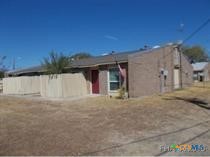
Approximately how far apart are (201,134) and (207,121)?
6.73 ft

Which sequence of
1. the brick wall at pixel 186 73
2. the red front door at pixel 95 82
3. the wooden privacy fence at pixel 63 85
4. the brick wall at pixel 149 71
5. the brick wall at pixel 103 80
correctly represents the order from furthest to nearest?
the brick wall at pixel 186 73 < the red front door at pixel 95 82 < the brick wall at pixel 103 80 < the wooden privacy fence at pixel 63 85 < the brick wall at pixel 149 71

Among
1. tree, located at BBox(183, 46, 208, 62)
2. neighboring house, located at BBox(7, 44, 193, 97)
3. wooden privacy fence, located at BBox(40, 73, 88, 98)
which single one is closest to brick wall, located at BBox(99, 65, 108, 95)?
neighboring house, located at BBox(7, 44, 193, 97)

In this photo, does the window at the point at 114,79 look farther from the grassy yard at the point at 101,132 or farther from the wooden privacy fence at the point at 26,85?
the grassy yard at the point at 101,132

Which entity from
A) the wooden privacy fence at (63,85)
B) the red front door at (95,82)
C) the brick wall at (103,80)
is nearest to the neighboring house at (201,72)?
the red front door at (95,82)

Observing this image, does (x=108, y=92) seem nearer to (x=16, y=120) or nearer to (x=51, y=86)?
(x=51, y=86)

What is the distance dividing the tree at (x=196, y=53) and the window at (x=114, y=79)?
57360 millimetres

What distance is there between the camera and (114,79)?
17.9 metres

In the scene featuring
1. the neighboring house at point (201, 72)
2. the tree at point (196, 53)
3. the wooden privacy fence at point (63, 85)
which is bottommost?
the wooden privacy fence at point (63, 85)

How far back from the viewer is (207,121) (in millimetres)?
8969

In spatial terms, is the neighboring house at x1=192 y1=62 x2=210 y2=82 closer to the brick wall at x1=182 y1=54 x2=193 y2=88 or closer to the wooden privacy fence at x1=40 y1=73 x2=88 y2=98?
the brick wall at x1=182 y1=54 x2=193 y2=88

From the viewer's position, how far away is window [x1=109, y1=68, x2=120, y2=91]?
17638 millimetres

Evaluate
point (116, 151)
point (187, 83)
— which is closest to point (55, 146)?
point (116, 151)

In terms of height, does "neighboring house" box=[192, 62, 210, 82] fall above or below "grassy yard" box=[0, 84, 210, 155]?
above

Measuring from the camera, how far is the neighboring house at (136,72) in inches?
669
